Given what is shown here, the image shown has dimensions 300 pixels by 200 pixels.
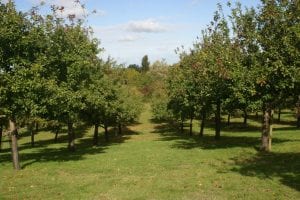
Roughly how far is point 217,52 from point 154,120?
6658cm

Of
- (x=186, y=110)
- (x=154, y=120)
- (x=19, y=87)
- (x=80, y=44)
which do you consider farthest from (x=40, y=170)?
(x=154, y=120)

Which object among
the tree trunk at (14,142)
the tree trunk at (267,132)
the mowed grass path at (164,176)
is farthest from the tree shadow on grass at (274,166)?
the tree trunk at (14,142)

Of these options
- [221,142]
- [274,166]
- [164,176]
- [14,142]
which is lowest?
[221,142]

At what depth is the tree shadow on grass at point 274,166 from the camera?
20656 millimetres

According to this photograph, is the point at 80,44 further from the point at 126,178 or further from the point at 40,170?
the point at 126,178

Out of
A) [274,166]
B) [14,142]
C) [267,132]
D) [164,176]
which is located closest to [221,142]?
[267,132]

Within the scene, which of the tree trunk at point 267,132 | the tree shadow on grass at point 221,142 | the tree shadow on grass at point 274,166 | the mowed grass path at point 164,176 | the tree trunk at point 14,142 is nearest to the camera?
the mowed grass path at point 164,176

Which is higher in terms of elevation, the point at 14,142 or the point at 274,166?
the point at 14,142

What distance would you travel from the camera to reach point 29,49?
25.9 meters

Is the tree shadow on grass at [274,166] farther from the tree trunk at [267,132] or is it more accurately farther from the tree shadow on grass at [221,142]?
the tree shadow on grass at [221,142]

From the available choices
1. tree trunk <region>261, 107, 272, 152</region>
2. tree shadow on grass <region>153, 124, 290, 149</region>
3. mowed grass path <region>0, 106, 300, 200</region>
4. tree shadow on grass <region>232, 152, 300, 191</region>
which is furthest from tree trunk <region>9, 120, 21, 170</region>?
tree trunk <region>261, 107, 272, 152</region>

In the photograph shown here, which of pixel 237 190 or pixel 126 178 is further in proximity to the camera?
pixel 126 178

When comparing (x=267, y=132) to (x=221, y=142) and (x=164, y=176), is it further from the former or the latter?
(x=164, y=176)

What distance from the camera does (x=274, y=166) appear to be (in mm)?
24453
